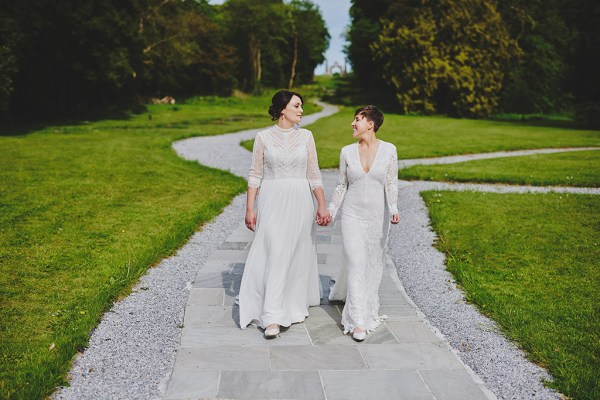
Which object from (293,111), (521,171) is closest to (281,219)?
(293,111)

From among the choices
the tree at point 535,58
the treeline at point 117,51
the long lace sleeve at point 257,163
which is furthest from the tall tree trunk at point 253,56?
the long lace sleeve at point 257,163

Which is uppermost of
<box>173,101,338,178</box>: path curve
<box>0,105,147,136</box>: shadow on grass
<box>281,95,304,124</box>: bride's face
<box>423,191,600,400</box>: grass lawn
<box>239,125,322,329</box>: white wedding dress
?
<box>281,95,304,124</box>: bride's face

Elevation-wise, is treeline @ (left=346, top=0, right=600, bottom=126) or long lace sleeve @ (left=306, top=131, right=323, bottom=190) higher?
treeline @ (left=346, top=0, right=600, bottom=126)

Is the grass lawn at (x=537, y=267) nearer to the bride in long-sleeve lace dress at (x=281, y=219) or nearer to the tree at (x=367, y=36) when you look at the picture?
the bride in long-sleeve lace dress at (x=281, y=219)

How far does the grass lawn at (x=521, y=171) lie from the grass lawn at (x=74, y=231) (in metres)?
5.53

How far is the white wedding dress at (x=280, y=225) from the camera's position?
4766 mm

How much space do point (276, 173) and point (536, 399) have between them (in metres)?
2.75

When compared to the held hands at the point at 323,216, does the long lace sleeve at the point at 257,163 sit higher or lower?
higher

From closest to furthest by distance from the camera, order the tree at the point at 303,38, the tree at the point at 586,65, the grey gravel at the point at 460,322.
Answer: the grey gravel at the point at 460,322 < the tree at the point at 586,65 < the tree at the point at 303,38

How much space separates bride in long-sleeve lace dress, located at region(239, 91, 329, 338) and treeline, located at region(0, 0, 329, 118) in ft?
66.4

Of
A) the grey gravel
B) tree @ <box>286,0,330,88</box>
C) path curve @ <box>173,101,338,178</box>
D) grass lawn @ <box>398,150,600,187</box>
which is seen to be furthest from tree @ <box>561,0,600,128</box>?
tree @ <box>286,0,330,88</box>

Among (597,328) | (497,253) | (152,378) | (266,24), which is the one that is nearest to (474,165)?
(497,253)

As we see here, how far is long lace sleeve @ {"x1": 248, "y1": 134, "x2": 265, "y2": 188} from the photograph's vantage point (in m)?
4.82

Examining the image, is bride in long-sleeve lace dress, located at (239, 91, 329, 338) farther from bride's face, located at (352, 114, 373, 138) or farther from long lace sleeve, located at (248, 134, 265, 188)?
bride's face, located at (352, 114, 373, 138)
